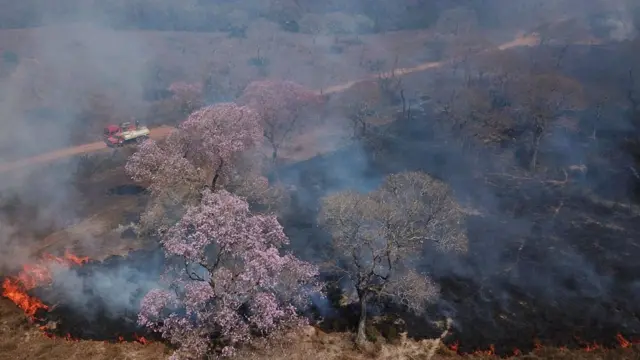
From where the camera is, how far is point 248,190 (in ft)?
164

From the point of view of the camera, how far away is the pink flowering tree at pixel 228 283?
33125mm

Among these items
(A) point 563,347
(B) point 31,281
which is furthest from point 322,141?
(A) point 563,347

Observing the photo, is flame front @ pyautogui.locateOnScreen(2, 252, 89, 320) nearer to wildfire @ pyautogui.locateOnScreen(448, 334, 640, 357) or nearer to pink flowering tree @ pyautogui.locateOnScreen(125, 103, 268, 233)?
pink flowering tree @ pyautogui.locateOnScreen(125, 103, 268, 233)

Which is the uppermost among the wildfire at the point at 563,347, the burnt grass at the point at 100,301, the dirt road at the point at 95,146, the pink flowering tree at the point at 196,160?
the pink flowering tree at the point at 196,160

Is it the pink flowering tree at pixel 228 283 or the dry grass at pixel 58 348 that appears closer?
the pink flowering tree at pixel 228 283

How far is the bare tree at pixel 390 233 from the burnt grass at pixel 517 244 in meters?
3.33

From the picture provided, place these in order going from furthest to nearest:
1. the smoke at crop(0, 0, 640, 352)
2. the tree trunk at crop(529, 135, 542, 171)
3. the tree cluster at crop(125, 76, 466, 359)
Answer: the tree trunk at crop(529, 135, 542, 171) < the smoke at crop(0, 0, 640, 352) < the tree cluster at crop(125, 76, 466, 359)

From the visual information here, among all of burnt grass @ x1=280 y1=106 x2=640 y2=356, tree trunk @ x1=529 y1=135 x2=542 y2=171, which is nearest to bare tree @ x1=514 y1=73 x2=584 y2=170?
tree trunk @ x1=529 y1=135 x2=542 y2=171

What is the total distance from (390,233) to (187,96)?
55.9 meters

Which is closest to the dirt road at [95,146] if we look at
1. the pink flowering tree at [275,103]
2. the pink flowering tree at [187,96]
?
the pink flowering tree at [187,96]

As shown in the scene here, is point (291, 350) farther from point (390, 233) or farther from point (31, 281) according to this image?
point (31, 281)

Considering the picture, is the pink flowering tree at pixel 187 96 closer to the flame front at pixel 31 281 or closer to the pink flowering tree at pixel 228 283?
the flame front at pixel 31 281

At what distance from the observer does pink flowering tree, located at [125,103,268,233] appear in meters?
45.8

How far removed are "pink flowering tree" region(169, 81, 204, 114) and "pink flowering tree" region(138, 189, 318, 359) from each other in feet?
162
